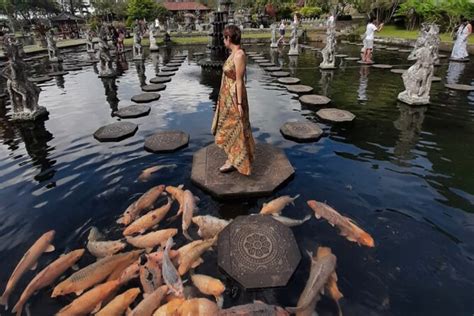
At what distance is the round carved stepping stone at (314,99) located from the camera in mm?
10297

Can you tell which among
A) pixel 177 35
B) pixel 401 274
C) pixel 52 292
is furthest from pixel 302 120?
pixel 177 35

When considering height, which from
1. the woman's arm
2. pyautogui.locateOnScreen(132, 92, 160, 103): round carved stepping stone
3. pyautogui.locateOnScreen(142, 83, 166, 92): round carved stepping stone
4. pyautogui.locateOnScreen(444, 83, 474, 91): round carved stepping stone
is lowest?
pyautogui.locateOnScreen(132, 92, 160, 103): round carved stepping stone

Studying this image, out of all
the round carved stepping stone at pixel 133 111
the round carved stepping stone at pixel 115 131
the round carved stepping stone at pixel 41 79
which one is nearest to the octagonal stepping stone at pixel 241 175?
the round carved stepping stone at pixel 115 131

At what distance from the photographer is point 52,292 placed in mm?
3494

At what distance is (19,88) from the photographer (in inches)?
358

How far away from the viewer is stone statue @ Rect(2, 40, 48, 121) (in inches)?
353

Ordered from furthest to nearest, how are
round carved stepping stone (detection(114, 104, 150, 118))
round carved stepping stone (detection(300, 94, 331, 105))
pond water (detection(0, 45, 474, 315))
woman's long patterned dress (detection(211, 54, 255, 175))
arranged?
round carved stepping stone (detection(300, 94, 331, 105)), round carved stepping stone (detection(114, 104, 150, 118)), woman's long patterned dress (detection(211, 54, 255, 175)), pond water (detection(0, 45, 474, 315))

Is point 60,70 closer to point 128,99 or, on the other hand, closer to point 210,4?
point 128,99

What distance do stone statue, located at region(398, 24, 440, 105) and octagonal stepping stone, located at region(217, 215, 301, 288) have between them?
27.4 ft

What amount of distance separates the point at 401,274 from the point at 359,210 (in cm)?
131

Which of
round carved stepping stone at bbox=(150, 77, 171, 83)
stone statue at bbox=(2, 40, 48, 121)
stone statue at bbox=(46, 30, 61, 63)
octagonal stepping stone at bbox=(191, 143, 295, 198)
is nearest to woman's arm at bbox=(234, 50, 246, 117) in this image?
octagonal stepping stone at bbox=(191, 143, 295, 198)

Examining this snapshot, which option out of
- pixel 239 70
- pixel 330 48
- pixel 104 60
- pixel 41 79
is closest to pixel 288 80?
pixel 330 48

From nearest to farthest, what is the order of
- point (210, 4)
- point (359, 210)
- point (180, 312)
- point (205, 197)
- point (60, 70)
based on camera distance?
point (180, 312) → point (359, 210) → point (205, 197) → point (60, 70) → point (210, 4)

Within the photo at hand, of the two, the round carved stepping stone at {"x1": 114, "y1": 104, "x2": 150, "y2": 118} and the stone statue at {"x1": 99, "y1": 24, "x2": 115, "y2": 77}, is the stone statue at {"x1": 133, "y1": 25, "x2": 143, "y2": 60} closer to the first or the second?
the stone statue at {"x1": 99, "y1": 24, "x2": 115, "y2": 77}
